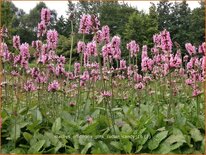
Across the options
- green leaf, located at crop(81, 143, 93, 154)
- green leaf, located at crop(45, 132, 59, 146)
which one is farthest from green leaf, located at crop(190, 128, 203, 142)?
green leaf, located at crop(45, 132, 59, 146)

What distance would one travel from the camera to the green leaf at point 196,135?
4.65 metres

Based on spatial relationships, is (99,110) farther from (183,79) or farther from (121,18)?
(121,18)

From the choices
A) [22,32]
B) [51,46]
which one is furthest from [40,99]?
[22,32]

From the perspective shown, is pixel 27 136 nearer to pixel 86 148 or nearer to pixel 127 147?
pixel 86 148

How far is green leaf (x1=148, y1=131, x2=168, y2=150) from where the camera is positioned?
4598 mm

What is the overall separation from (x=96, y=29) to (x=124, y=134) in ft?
4.70

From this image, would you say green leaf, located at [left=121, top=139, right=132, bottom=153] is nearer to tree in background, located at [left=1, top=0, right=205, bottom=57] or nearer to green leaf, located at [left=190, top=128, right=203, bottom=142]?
green leaf, located at [left=190, top=128, right=203, bottom=142]

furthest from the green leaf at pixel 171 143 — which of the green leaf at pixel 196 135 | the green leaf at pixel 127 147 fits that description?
the green leaf at pixel 127 147

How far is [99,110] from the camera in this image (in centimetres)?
573

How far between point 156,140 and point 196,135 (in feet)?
1.67

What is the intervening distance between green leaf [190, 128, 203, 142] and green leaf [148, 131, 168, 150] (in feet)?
1.12

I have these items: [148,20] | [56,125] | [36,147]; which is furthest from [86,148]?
[148,20]

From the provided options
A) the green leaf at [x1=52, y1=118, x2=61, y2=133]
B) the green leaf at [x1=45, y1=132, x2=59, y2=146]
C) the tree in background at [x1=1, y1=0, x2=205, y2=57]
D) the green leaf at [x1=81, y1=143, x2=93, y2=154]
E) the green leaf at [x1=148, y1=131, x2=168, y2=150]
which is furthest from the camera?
the tree in background at [x1=1, y1=0, x2=205, y2=57]

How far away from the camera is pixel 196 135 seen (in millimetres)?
4707
